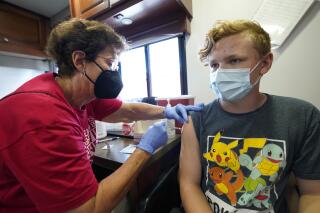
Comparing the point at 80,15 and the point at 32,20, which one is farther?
the point at 32,20

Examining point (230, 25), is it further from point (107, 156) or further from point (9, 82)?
point (9, 82)

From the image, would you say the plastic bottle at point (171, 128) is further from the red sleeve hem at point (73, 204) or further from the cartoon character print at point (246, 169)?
the red sleeve hem at point (73, 204)

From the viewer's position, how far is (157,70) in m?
1.87

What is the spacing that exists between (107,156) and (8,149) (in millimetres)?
483

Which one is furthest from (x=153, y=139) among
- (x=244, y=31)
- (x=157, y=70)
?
(x=157, y=70)

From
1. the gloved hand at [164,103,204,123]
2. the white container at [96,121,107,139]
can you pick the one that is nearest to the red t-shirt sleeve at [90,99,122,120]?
the white container at [96,121,107,139]

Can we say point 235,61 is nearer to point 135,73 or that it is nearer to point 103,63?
point 103,63

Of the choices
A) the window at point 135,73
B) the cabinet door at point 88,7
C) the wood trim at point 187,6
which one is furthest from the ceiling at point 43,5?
the wood trim at point 187,6

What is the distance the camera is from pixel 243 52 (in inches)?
33.2

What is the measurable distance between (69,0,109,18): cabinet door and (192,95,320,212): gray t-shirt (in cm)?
117

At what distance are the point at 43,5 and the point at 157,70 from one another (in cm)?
157

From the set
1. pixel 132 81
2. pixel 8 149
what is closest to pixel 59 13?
pixel 132 81

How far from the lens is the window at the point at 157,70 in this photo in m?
1.66

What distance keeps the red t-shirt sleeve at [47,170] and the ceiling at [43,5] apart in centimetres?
216
